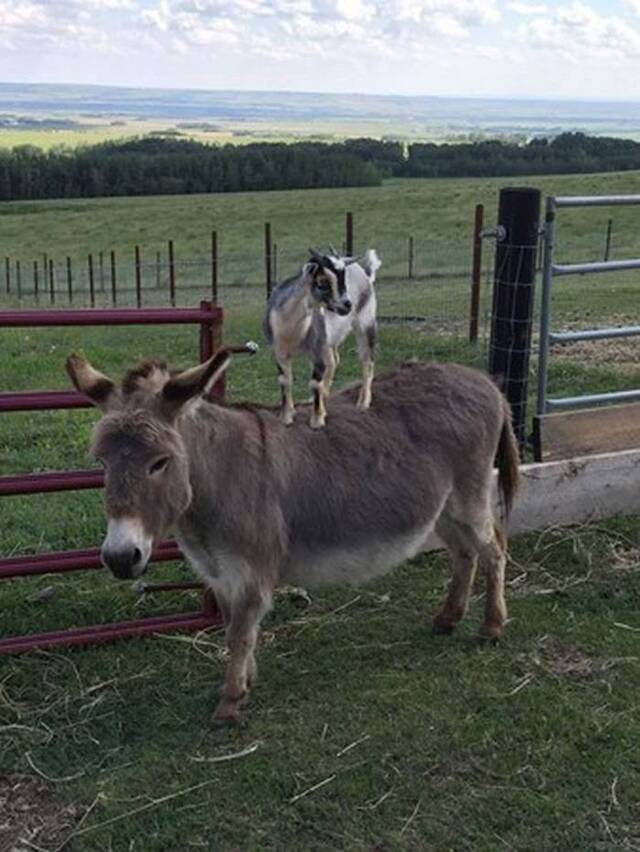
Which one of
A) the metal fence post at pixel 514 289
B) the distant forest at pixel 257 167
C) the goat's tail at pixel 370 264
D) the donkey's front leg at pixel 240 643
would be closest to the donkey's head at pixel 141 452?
the donkey's front leg at pixel 240 643

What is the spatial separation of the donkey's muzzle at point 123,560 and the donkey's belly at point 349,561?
3.20 feet

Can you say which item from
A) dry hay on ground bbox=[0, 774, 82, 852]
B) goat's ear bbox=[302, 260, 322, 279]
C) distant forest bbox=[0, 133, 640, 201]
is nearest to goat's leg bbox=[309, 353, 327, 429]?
goat's ear bbox=[302, 260, 322, 279]

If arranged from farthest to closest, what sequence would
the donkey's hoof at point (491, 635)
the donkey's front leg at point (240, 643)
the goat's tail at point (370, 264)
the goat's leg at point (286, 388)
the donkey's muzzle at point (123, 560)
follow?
the donkey's hoof at point (491, 635)
the goat's tail at point (370, 264)
the goat's leg at point (286, 388)
the donkey's front leg at point (240, 643)
the donkey's muzzle at point (123, 560)

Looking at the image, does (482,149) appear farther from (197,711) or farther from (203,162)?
(197,711)

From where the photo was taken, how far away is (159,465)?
3516 millimetres

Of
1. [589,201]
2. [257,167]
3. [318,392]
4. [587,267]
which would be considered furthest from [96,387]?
[257,167]

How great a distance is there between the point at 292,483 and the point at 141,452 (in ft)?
3.06

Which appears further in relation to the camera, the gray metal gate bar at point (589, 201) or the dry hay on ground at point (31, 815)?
the gray metal gate bar at point (589, 201)

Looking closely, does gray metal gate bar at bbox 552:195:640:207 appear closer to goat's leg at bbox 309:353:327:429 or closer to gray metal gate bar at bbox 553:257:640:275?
gray metal gate bar at bbox 553:257:640:275

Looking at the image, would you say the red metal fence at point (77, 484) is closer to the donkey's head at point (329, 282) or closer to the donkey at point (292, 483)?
the donkey at point (292, 483)

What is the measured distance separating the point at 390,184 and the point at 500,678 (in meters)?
64.8

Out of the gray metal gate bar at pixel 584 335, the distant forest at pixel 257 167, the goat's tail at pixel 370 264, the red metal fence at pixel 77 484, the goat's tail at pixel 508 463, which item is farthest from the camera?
the distant forest at pixel 257 167

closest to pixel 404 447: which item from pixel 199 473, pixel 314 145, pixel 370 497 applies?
pixel 370 497

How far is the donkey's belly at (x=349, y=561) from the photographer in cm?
425
